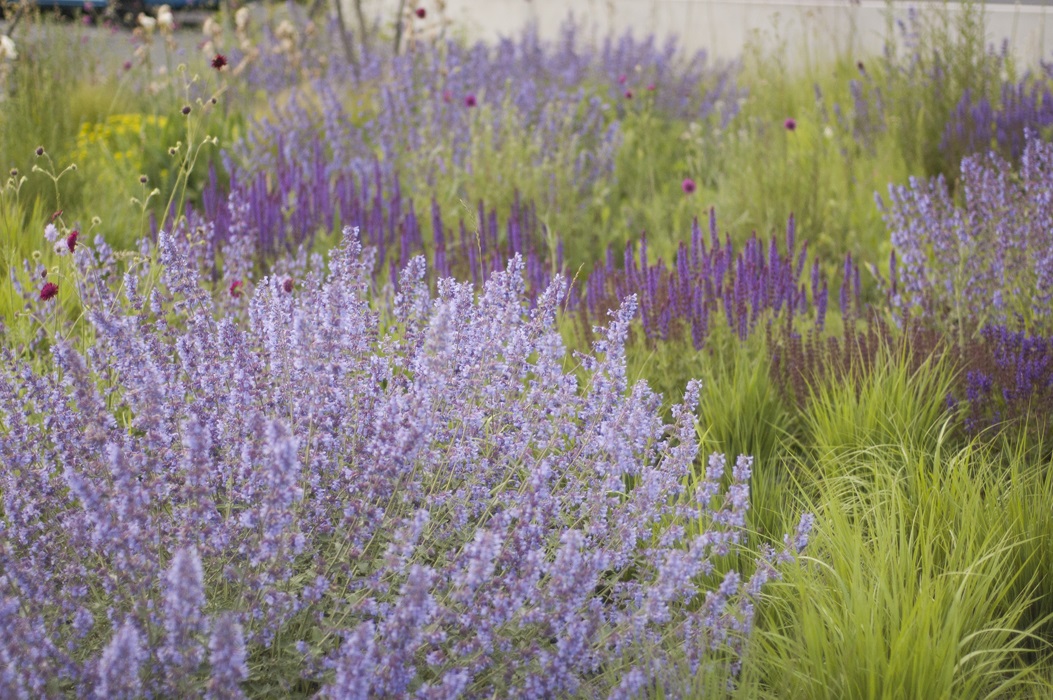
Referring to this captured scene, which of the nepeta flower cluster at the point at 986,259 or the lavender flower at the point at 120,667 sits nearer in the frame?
the lavender flower at the point at 120,667

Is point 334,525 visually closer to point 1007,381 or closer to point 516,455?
point 516,455

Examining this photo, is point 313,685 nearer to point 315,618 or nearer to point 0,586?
point 315,618

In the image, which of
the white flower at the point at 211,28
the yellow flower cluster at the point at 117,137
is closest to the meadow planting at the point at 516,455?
the yellow flower cluster at the point at 117,137

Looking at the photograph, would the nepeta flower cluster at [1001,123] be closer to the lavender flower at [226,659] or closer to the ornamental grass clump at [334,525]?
the ornamental grass clump at [334,525]

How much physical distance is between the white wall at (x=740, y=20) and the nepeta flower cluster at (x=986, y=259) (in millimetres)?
4220

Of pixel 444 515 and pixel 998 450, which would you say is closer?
pixel 444 515

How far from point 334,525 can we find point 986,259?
9.82 feet

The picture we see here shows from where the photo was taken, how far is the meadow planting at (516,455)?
78.1 inches

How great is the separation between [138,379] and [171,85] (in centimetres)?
662

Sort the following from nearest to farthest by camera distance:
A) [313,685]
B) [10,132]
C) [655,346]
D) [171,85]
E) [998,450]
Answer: [313,685], [998,450], [655,346], [10,132], [171,85]

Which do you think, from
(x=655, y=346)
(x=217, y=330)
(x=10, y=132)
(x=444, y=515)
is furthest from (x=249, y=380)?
(x=10, y=132)

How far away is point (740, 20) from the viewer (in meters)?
11.6

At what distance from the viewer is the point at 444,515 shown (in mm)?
2514

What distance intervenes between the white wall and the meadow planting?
424 centimetres
